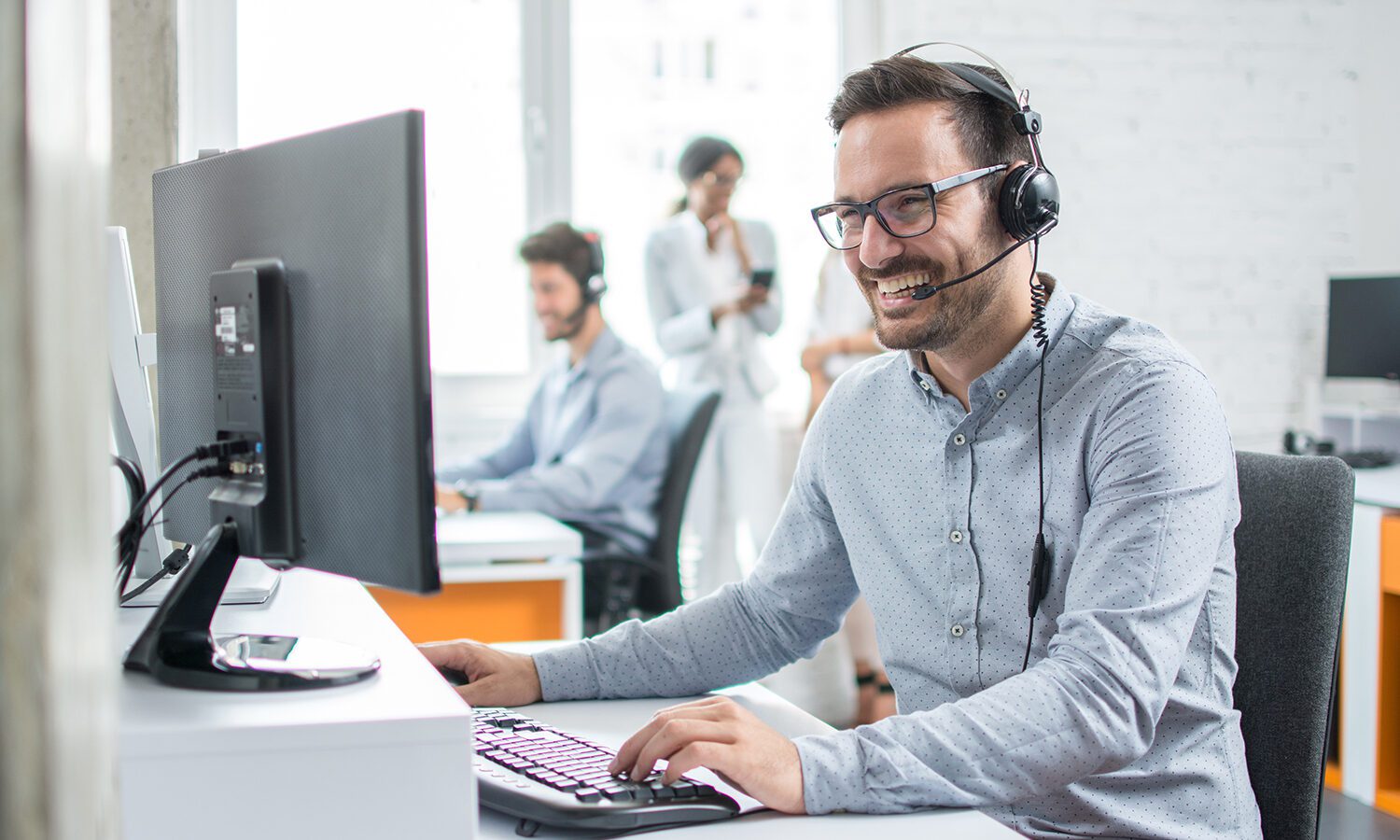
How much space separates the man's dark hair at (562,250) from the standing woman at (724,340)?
0.53 meters

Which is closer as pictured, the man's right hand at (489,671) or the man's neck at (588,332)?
the man's right hand at (489,671)

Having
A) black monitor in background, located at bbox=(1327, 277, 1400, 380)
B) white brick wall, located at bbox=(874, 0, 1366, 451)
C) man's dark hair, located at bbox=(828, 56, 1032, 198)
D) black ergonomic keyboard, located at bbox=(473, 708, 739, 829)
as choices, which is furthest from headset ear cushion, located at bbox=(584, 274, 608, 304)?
black ergonomic keyboard, located at bbox=(473, 708, 739, 829)

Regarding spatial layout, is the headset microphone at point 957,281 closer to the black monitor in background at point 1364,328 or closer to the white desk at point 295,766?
the white desk at point 295,766

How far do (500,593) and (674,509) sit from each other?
1.75ft

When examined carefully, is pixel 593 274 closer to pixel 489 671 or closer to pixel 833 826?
pixel 489 671

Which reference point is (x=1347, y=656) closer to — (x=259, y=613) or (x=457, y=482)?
(x=457, y=482)

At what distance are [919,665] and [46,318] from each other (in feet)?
3.35

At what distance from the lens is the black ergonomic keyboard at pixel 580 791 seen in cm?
85

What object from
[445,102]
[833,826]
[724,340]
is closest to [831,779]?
[833,826]

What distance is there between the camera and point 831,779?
908mm

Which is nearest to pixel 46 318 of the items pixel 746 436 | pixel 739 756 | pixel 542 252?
pixel 739 756

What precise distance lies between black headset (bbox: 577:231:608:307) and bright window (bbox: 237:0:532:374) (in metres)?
0.69

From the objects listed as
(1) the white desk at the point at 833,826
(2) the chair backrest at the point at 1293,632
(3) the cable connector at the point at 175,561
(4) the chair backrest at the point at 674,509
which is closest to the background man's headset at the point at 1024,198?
(2) the chair backrest at the point at 1293,632

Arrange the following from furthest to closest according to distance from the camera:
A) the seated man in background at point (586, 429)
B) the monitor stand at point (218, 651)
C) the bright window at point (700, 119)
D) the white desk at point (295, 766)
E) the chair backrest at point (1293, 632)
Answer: the bright window at point (700, 119), the seated man in background at point (586, 429), the chair backrest at point (1293, 632), the monitor stand at point (218, 651), the white desk at point (295, 766)
